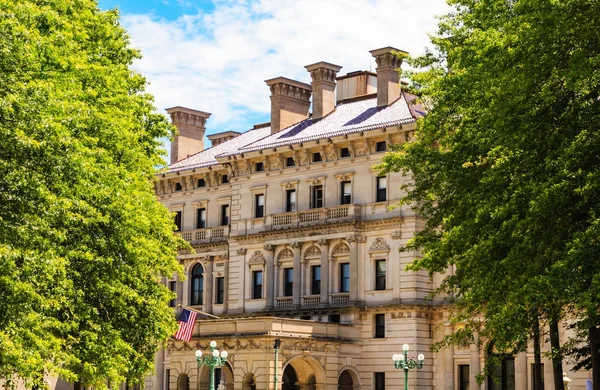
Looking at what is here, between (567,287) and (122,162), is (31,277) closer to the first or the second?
(122,162)

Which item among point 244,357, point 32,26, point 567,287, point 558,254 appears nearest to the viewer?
point 567,287

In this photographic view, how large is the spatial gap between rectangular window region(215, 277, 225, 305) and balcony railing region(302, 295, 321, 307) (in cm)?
821

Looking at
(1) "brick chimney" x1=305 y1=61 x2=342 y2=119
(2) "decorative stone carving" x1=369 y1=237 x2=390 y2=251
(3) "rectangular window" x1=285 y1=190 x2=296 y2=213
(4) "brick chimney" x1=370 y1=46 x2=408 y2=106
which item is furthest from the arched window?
(4) "brick chimney" x1=370 y1=46 x2=408 y2=106

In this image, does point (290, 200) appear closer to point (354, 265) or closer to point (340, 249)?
point (340, 249)

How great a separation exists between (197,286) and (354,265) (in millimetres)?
15292

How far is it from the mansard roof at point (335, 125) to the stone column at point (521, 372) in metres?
14.2

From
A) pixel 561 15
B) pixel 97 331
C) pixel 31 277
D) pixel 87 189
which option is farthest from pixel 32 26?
pixel 561 15

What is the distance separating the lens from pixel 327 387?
65312 millimetres

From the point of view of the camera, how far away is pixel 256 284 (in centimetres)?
7406

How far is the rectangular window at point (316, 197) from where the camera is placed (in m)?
71.1

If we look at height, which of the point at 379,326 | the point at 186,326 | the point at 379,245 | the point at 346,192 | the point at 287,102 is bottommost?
the point at 186,326

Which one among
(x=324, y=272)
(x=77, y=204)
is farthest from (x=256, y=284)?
(x=77, y=204)

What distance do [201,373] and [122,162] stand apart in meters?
30.5

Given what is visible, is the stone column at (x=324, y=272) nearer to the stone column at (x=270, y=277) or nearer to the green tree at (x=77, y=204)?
the stone column at (x=270, y=277)
